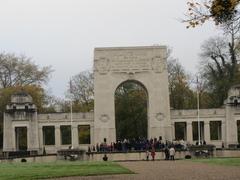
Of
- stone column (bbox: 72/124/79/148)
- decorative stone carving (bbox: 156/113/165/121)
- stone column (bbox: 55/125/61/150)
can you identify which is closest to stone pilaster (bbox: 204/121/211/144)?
decorative stone carving (bbox: 156/113/165/121)

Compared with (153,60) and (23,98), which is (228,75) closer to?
(153,60)

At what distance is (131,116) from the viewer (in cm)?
8294

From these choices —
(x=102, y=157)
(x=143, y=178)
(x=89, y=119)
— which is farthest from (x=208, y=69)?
(x=143, y=178)

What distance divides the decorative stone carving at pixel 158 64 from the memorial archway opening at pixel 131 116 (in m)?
11.6

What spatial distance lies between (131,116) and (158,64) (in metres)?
13.9

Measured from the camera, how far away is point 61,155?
180ft

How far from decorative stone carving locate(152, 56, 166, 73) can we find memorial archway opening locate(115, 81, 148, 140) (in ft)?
38.2

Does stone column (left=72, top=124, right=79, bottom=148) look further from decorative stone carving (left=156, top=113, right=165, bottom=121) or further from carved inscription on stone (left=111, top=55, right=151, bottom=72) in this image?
decorative stone carving (left=156, top=113, right=165, bottom=121)

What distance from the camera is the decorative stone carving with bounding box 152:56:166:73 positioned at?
70938 mm

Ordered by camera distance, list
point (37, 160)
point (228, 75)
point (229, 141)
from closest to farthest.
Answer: point (37, 160)
point (229, 141)
point (228, 75)

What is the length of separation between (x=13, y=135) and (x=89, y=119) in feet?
28.5

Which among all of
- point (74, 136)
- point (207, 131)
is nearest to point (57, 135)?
point (74, 136)

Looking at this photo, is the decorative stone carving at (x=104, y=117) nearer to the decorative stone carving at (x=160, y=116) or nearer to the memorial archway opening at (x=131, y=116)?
the decorative stone carving at (x=160, y=116)

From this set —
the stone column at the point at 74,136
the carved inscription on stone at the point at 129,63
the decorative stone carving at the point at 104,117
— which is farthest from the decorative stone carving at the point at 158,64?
the stone column at the point at 74,136
